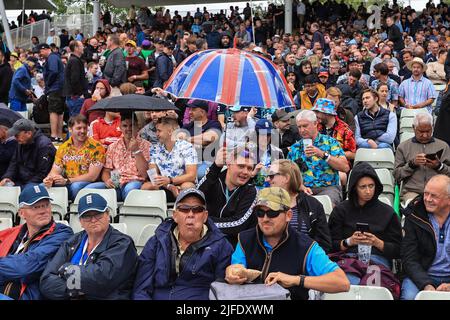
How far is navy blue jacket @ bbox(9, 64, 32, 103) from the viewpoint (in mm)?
12742

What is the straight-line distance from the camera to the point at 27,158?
8.14 metres

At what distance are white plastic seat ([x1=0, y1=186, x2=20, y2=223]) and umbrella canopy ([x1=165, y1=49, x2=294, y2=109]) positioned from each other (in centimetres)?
201

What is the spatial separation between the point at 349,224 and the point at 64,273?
2297 mm

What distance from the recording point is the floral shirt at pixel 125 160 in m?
7.73

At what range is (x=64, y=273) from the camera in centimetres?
489

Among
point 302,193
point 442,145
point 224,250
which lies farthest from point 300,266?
point 442,145

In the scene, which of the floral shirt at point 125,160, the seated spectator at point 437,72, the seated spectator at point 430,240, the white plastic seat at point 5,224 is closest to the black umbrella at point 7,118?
the floral shirt at point 125,160

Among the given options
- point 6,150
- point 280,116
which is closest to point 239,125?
point 280,116

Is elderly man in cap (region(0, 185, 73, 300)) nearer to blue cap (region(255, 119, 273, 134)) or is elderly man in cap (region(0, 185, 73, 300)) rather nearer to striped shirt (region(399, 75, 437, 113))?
blue cap (region(255, 119, 273, 134))

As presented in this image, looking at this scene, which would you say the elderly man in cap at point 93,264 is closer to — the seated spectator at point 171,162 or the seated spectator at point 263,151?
the seated spectator at point 263,151

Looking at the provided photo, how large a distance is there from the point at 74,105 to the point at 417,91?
5.47 meters

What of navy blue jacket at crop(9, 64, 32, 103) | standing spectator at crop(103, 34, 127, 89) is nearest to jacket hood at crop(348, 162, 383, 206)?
standing spectator at crop(103, 34, 127, 89)

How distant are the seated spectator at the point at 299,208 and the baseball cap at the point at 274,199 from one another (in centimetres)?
106
